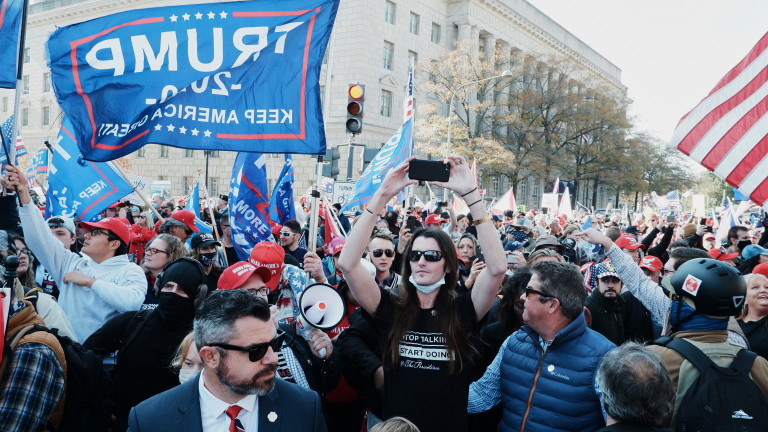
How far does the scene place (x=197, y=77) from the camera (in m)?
4.64

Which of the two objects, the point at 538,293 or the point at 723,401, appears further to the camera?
the point at 538,293

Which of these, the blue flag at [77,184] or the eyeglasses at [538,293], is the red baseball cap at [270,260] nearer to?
the eyeglasses at [538,293]

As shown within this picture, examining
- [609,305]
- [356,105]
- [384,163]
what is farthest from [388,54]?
[609,305]

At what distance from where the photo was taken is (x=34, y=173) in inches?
521

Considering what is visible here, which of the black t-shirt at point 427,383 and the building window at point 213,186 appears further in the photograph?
the building window at point 213,186

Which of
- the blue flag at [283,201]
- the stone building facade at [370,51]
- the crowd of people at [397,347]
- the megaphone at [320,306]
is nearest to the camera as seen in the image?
the crowd of people at [397,347]

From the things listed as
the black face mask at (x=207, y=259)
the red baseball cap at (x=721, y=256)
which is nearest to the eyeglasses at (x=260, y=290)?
the black face mask at (x=207, y=259)

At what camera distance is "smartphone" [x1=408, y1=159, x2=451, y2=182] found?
3.16 m

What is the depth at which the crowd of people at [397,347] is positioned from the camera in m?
2.37

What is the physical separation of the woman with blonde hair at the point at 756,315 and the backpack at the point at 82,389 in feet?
13.6

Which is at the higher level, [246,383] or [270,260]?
[270,260]

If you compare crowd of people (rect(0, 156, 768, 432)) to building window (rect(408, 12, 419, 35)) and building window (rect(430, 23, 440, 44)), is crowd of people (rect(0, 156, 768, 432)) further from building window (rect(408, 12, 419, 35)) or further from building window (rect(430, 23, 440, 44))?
building window (rect(430, 23, 440, 44))

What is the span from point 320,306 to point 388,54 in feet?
135

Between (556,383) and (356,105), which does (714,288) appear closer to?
(556,383)
